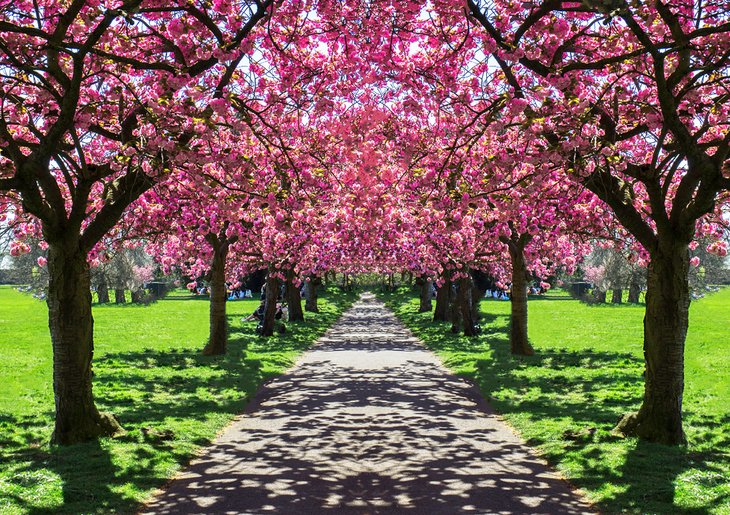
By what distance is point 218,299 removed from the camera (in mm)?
21844

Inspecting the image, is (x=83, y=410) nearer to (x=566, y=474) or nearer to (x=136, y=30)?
(x=136, y=30)

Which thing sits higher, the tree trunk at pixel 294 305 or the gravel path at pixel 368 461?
the tree trunk at pixel 294 305

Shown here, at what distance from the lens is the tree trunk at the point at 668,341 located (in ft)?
32.4

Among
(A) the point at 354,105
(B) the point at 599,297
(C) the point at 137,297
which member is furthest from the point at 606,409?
(C) the point at 137,297

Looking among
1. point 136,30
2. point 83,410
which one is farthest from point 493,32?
point 83,410

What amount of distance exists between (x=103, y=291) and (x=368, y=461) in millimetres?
66325

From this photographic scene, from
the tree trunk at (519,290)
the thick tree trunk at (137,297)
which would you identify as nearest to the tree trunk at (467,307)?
the tree trunk at (519,290)

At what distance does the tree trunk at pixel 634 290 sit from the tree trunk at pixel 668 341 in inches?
2291

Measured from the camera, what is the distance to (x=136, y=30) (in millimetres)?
10648

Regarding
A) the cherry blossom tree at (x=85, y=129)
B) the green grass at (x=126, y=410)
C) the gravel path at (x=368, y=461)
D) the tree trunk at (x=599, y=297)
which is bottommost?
the gravel path at (x=368, y=461)

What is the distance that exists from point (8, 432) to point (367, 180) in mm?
12869

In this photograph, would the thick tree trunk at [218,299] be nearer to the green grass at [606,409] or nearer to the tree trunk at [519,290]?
the green grass at [606,409]

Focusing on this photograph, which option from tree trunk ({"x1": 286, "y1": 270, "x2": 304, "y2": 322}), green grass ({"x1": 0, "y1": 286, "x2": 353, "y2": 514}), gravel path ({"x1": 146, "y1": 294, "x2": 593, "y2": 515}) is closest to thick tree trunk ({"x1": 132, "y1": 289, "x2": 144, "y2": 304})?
tree trunk ({"x1": 286, "y1": 270, "x2": 304, "y2": 322})

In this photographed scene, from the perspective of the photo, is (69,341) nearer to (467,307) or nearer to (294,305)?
(467,307)
